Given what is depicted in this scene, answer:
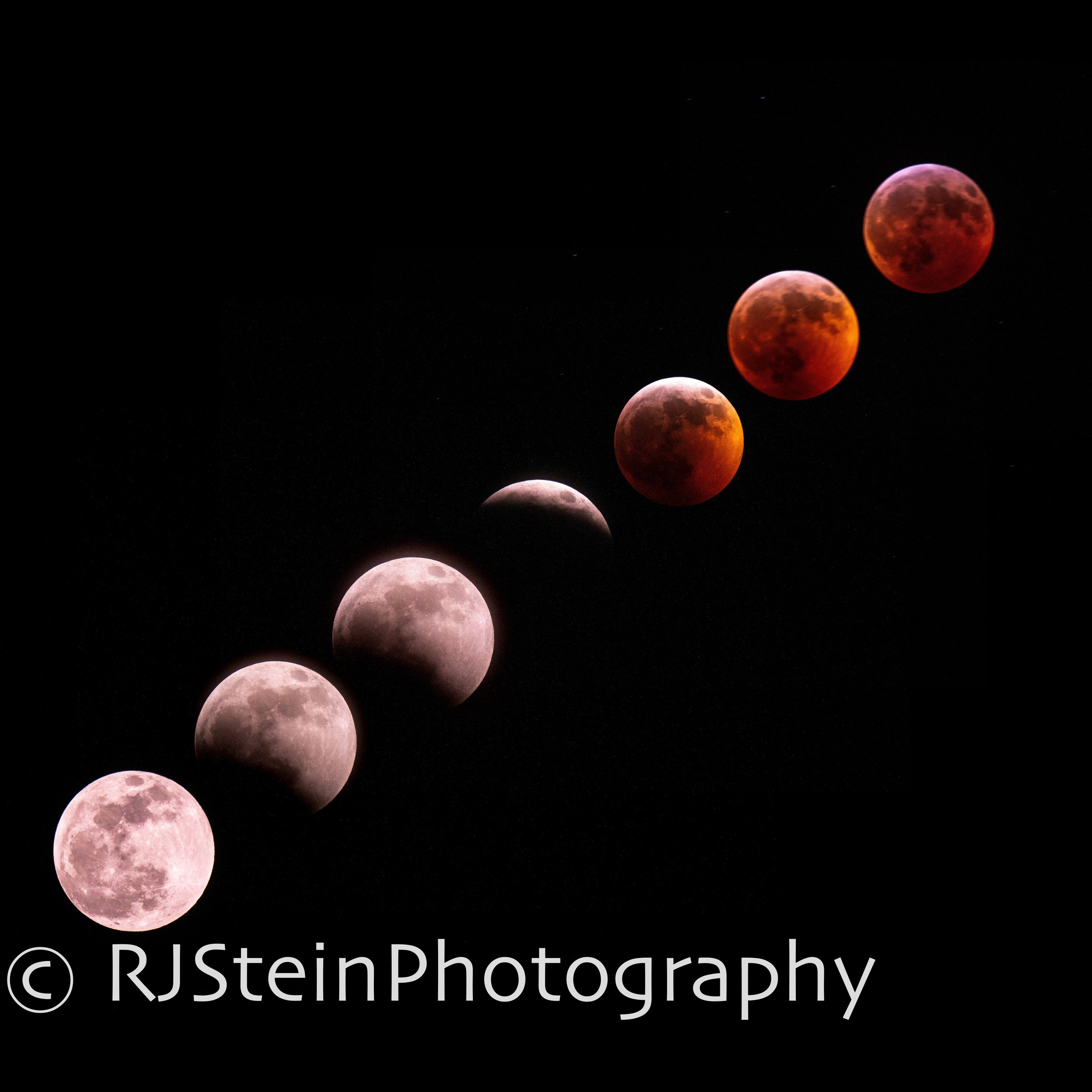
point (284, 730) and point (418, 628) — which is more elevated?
point (418, 628)

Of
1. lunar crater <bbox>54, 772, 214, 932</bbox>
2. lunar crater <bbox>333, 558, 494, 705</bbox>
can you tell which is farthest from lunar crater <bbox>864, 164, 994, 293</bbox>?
lunar crater <bbox>54, 772, 214, 932</bbox>

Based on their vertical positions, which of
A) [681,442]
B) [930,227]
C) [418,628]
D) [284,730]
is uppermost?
[930,227]

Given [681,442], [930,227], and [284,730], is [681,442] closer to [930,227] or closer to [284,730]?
[930,227]

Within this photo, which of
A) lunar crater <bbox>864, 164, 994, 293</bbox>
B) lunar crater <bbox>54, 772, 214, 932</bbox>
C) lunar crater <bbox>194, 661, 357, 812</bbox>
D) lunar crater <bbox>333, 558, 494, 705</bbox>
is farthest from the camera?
lunar crater <bbox>864, 164, 994, 293</bbox>

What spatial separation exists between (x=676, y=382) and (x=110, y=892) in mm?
4370

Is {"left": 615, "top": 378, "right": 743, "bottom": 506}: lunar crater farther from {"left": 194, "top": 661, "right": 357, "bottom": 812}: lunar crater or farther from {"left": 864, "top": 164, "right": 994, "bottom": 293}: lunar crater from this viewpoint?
{"left": 194, "top": 661, "right": 357, "bottom": 812}: lunar crater

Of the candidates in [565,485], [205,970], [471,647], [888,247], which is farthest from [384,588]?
[888,247]

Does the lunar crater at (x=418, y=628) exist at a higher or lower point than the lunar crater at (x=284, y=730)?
higher

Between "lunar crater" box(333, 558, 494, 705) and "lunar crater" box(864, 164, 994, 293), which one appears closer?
"lunar crater" box(333, 558, 494, 705)

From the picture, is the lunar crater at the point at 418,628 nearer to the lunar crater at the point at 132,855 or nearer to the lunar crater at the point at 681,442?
the lunar crater at the point at 132,855

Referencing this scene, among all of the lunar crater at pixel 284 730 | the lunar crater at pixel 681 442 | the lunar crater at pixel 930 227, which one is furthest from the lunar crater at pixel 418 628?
the lunar crater at pixel 930 227

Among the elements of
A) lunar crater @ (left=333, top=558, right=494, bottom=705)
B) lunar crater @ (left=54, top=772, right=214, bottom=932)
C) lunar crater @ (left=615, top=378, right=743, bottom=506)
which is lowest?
lunar crater @ (left=54, top=772, right=214, bottom=932)

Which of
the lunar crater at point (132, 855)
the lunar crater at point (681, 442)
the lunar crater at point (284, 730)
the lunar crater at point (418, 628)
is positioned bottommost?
the lunar crater at point (132, 855)

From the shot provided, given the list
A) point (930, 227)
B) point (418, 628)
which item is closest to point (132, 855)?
point (418, 628)
